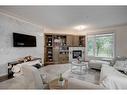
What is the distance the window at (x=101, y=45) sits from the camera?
6.61 metres

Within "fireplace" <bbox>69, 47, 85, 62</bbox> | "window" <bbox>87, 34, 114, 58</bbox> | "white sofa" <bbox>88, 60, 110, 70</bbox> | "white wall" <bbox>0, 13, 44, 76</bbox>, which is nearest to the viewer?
"white wall" <bbox>0, 13, 44, 76</bbox>

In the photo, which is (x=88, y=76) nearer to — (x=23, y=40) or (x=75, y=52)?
(x=23, y=40)

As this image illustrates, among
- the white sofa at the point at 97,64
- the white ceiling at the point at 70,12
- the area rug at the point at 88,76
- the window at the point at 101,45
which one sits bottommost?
the area rug at the point at 88,76

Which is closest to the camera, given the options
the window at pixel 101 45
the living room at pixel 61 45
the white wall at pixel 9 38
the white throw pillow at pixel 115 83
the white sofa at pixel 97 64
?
the white throw pillow at pixel 115 83

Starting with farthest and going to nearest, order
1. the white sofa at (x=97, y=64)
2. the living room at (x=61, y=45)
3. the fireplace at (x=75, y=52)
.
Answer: the fireplace at (x=75, y=52), the white sofa at (x=97, y=64), the living room at (x=61, y=45)

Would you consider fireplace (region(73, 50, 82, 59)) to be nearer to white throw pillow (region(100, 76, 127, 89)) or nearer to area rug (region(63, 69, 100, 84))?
area rug (region(63, 69, 100, 84))

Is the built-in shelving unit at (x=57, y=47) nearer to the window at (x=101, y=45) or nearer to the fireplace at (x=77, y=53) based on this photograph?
the fireplace at (x=77, y=53)

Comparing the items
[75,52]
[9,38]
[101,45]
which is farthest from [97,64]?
[9,38]

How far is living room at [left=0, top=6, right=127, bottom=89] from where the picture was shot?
3252mm

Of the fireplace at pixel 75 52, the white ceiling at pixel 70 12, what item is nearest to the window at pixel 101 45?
the fireplace at pixel 75 52

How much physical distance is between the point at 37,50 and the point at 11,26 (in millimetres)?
2161

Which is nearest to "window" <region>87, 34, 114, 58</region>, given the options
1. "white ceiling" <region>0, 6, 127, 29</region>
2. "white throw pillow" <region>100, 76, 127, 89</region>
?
"white ceiling" <region>0, 6, 127, 29</region>

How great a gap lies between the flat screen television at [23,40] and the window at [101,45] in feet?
13.2
